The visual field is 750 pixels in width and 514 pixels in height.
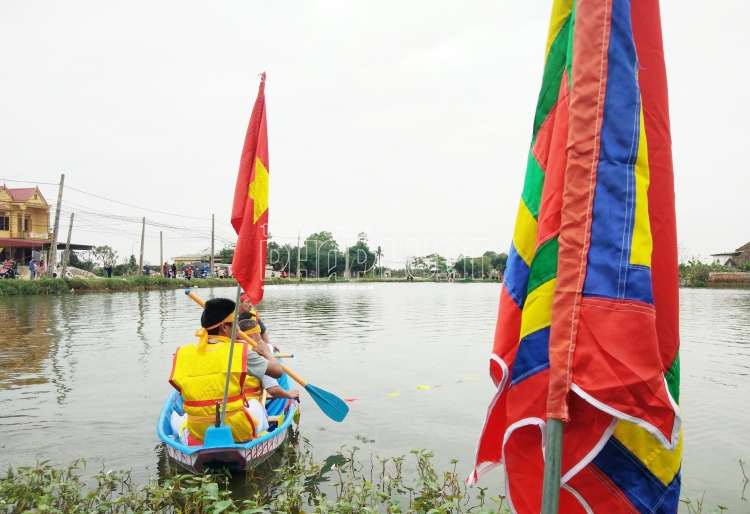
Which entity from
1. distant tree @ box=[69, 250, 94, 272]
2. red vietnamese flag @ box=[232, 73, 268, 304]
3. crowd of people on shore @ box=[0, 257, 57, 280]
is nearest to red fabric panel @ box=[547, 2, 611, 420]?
red vietnamese flag @ box=[232, 73, 268, 304]

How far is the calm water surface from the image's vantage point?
5.90 metres

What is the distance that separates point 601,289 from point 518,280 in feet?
0.99

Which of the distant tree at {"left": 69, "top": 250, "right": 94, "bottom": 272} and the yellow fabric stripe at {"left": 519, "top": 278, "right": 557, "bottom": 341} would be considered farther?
the distant tree at {"left": 69, "top": 250, "right": 94, "bottom": 272}

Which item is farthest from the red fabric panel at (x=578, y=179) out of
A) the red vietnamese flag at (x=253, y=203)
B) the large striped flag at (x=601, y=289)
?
the red vietnamese flag at (x=253, y=203)

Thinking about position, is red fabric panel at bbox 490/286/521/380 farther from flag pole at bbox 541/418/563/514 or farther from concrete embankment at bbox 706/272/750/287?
concrete embankment at bbox 706/272/750/287

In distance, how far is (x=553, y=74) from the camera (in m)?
1.88

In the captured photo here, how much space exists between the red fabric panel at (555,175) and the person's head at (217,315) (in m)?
3.54

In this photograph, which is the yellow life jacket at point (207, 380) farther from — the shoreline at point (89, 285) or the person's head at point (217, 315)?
the shoreline at point (89, 285)

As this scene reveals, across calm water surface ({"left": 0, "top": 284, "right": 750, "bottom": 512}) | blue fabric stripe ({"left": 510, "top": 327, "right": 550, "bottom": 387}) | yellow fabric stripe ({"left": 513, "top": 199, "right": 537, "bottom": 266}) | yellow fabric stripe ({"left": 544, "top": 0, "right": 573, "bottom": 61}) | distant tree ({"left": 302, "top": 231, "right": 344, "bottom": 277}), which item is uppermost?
distant tree ({"left": 302, "top": 231, "right": 344, "bottom": 277})

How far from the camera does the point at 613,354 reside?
1.51m

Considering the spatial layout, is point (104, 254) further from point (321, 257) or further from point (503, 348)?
point (503, 348)

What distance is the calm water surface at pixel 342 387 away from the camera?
5.90m

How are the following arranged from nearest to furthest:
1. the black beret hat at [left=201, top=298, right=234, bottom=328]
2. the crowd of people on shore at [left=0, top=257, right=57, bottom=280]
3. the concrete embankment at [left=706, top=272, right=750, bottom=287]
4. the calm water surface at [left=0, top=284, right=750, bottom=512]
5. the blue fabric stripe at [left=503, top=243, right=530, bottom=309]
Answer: the blue fabric stripe at [left=503, top=243, right=530, bottom=309]
the black beret hat at [left=201, top=298, right=234, bottom=328]
the calm water surface at [left=0, top=284, right=750, bottom=512]
the crowd of people on shore at [left=0, top=257, right=57, bottom=280]
the concrete embankment at [left=706, top=272, right=750, bottom=287]

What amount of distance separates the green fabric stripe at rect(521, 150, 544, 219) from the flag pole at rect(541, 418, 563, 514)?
0.67m
